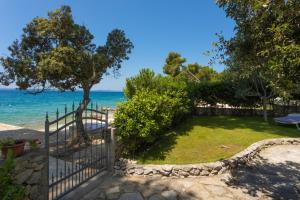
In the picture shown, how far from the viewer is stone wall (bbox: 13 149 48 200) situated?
4633mm

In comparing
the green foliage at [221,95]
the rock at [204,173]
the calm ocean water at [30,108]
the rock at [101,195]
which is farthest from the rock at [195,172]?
the green foliage at [221,95]

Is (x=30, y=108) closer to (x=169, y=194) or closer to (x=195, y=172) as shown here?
(x=195, y=172)

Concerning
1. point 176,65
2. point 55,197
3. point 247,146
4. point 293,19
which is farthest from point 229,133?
point 176,65

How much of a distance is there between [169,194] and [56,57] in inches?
286

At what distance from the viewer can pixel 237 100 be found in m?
18.4

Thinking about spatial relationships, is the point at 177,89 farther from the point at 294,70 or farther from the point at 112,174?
the point at 294,70

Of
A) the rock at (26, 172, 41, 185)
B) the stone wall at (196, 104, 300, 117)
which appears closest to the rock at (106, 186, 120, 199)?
the rock at (26, 172, 41, 185)

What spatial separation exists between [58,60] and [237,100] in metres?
14.3

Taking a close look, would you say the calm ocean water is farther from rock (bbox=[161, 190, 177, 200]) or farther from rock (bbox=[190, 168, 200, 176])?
rock (bbox=[161, 190, 177, 200])

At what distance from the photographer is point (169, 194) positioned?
5746mm

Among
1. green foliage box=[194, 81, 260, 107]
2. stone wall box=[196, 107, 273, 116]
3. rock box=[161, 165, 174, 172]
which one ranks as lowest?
rock box=[161, 165, 174, 172]

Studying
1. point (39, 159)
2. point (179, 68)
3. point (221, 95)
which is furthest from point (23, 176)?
point (179, 68)

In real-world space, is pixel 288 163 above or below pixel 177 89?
below

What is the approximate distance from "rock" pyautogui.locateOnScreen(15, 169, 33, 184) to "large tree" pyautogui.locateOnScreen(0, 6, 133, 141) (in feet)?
15.1
